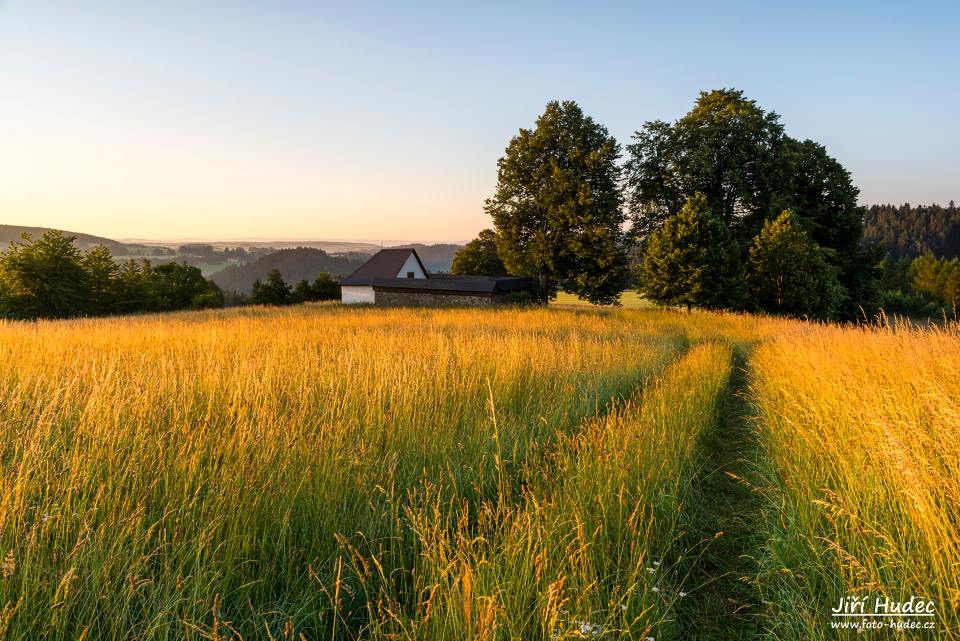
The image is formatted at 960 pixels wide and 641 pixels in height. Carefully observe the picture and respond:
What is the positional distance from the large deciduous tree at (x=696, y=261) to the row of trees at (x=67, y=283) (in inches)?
1667

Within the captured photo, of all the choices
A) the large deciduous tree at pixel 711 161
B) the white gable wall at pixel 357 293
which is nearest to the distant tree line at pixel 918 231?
the large deciduous tree at pixel 711 161

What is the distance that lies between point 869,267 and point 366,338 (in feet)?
114

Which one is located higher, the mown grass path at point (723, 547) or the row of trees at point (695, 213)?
the row of trees at point (695, 213)

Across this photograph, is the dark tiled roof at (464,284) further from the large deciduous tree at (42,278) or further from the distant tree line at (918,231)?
the distant tree line at (918,231)

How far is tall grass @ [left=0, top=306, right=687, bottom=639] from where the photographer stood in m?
1.85

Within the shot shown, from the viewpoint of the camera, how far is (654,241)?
24.0 metres

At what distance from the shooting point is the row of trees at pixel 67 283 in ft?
113

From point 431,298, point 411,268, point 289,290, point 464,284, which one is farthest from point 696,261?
point 289,290

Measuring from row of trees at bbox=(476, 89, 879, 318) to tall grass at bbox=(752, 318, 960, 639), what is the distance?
1932cm

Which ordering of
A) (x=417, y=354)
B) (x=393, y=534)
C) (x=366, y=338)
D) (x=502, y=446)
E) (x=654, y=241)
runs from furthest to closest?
(x=654, y=241)
(x=366, y=338)
(x=417, y=354)
(x=502, y=446)
(x=393, y=534)

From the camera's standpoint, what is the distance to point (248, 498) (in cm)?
259

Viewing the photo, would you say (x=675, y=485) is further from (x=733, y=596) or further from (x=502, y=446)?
(x=502, y=446)

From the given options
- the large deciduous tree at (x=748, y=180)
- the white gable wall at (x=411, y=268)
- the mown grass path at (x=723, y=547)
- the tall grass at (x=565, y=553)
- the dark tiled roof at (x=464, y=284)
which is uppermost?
the large deciduous tree at (x=748, y=180)

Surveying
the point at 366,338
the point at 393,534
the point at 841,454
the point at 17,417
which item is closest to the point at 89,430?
the point at 17,417
